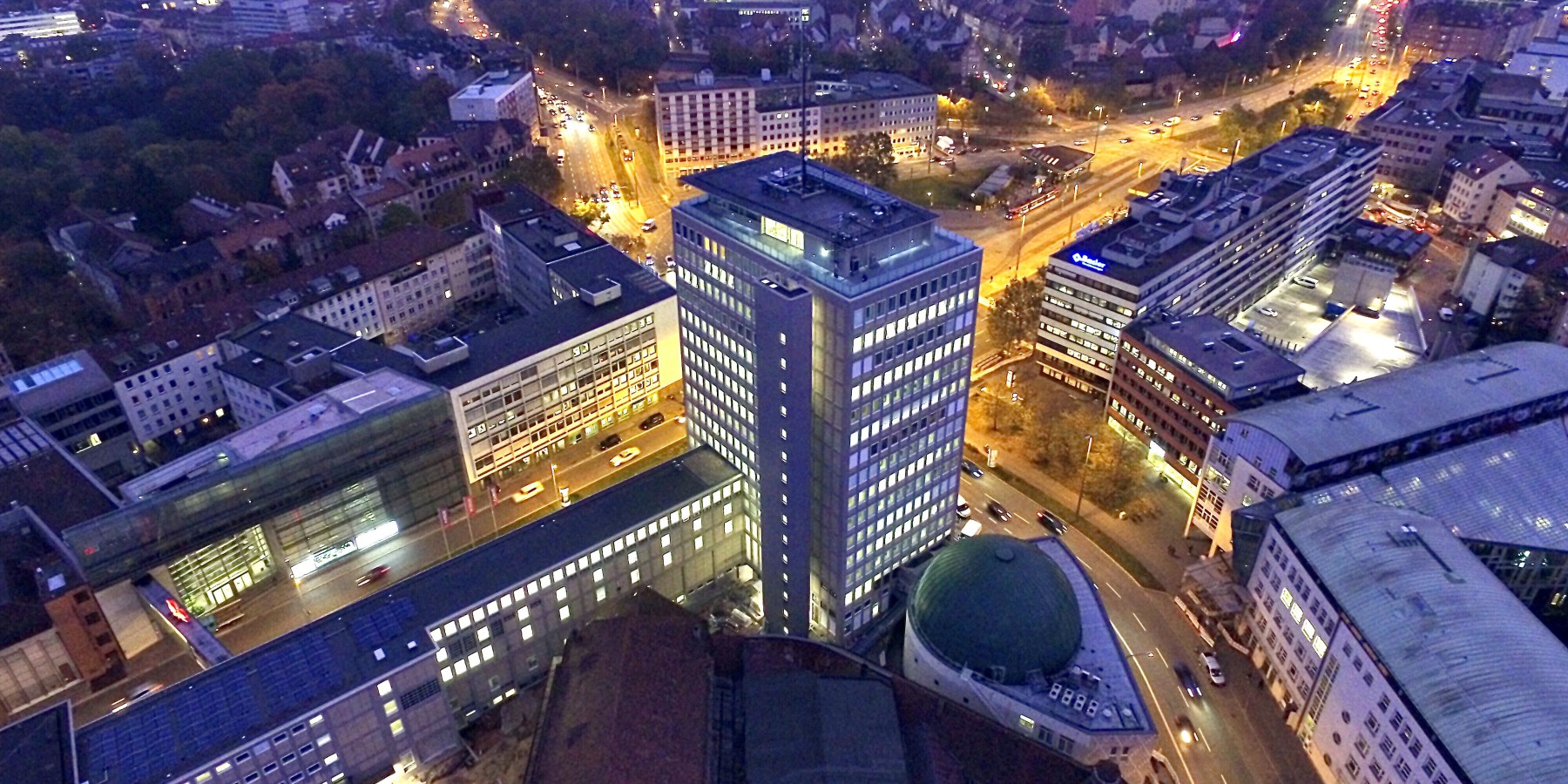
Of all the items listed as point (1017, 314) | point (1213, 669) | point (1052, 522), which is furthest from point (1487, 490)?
point (1017, 314)

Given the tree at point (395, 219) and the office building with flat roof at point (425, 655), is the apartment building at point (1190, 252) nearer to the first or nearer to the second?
the office building with flat roof at point (425, 655)

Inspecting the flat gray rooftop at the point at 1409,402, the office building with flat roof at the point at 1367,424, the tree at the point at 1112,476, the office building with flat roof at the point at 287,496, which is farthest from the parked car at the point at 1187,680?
the office building with flat roof at the point at 287,496

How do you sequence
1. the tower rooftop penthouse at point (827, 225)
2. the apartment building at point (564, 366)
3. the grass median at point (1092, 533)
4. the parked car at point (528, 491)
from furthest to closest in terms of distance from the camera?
the parked car at point (528, 491) → the apartment building at point (564, 366) → the grass median at point (1092, 533) → the tower rooftop penthouse at point (827, 225)

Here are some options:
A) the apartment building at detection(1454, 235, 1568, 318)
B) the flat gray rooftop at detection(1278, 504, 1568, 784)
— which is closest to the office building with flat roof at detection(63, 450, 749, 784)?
the flat gray rooftop at detection(1278, 504, 1568, 784)

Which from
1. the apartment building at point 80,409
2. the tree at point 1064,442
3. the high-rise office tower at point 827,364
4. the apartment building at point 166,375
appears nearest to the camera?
the high-rise office tower at point 827,364

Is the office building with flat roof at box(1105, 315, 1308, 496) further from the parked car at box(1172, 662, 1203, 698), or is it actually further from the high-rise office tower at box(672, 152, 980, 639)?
the high-rise office tower at box(672, 152, 980, 639)

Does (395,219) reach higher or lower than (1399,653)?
higher

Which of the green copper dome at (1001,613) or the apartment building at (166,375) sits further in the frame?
the apartment building at (166,375)

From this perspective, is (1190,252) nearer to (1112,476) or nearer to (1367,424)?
(1367,424)
